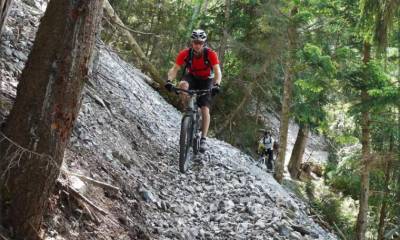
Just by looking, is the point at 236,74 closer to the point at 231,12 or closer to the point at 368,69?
the point at 231,12

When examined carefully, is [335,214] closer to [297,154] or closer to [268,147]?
[268,147]

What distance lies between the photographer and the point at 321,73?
39.8 feet

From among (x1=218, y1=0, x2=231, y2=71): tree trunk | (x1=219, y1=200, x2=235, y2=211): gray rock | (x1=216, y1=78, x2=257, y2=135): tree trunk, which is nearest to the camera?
(x1=219, y1=200, x2=235, y2=211): gray rock

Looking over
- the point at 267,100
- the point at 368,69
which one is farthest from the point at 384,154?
the point at 267,100

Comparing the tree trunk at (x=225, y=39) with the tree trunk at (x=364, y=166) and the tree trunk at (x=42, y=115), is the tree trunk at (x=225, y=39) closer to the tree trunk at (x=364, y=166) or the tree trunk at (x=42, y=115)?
the tree trunk at (x=364, y=166)

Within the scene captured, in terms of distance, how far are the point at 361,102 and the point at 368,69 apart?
919 millimetres

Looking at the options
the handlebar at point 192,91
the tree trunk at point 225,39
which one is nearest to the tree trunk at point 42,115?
the handlebar at point 192,91

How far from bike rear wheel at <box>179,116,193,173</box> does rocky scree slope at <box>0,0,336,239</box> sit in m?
0.19

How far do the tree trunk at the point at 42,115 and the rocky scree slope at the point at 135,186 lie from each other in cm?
39

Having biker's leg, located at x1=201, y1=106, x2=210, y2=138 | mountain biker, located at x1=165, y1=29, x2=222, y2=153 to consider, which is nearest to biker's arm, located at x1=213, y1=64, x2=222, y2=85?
mountain biker, located at x1=165, y1=29, x2=222, y2=153

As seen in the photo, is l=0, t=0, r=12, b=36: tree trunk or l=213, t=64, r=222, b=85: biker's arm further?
l=213, t=64, r=222, b=85: biker's arm

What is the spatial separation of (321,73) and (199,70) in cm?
516

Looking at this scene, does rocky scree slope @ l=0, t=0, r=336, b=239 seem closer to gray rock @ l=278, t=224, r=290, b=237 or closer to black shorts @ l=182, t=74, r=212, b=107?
gray rock @ l=278, t=224, r=290, b=237

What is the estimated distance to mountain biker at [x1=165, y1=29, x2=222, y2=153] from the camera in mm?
7742
